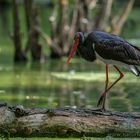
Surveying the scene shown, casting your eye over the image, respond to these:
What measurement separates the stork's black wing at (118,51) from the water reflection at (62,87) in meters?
1.24

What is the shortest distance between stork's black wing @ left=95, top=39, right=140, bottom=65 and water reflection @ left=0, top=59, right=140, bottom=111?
1.24 m

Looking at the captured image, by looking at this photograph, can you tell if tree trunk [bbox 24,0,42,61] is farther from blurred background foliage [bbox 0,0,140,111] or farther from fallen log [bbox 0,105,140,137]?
fallen log [bbox 0,105,140,137]

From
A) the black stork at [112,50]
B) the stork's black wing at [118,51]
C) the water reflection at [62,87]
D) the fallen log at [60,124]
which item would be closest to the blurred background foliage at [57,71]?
the water reflection at [62,87]

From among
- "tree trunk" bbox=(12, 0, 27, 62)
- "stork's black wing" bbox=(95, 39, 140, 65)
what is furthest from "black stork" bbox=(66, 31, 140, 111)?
"tree trunk" bbox=(12, 0, 27, 62)

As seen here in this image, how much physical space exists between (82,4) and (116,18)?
212cm

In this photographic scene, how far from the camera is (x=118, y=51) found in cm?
683

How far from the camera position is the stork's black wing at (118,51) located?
6.76 m

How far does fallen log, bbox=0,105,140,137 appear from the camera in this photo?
6008 millimetres

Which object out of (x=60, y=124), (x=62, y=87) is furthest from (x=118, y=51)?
(x=62, y=87)

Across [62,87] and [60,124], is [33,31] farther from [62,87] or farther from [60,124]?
[60,124]

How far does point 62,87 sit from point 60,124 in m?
4.18

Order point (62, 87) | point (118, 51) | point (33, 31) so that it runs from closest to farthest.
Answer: point (118, 51) < point (62, 87) < point (33, 31)

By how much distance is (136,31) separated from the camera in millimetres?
22000

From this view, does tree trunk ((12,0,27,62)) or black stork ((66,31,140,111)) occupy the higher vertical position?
black stork ((66,31,140,111))
